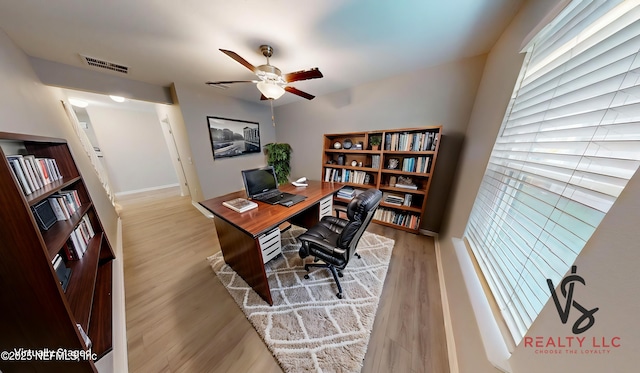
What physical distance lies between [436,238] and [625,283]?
2161 mm

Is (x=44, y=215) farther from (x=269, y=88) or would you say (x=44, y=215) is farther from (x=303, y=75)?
(x=303, y=75)

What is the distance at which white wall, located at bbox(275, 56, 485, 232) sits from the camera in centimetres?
197

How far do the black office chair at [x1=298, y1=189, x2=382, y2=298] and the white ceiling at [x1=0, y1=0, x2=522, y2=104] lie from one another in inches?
55.9

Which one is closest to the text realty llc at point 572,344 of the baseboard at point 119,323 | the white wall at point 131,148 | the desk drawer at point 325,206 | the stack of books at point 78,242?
the desk drawer at point 325,206

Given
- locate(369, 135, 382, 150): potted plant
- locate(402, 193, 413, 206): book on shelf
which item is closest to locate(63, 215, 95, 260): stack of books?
locate(369, 135, 382, 150): potted plant

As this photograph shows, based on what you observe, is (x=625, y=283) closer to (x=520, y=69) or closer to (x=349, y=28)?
(x=520, y=69)

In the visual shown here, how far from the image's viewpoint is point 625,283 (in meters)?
0.41

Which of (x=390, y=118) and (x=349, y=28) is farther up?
(x=349, y=28)

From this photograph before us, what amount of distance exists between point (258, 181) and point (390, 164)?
73.1 inches

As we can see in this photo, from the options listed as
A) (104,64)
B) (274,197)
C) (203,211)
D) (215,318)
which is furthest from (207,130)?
(215,318)

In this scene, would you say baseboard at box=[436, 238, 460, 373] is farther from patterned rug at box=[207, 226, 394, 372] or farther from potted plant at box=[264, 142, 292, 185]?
potted plant at box=[264, 142, 292, 185]

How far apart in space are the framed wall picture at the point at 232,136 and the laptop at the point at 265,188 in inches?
66.6

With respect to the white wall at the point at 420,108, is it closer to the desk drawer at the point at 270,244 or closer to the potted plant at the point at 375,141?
the potted plant at the point at 375,141

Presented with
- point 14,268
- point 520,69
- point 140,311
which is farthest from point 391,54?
point 140,311
